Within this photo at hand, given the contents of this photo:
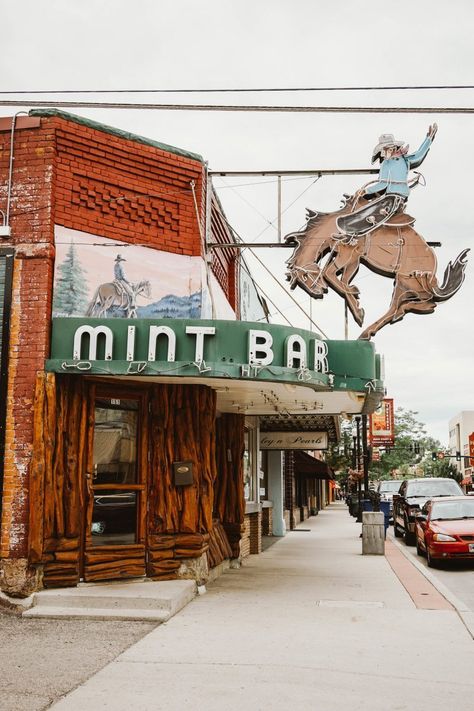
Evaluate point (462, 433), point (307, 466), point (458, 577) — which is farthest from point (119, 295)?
point (462, 433)

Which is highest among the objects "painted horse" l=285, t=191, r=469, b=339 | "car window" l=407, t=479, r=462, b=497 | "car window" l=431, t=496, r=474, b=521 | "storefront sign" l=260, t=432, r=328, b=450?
"painted horse" l=285, t=191, r=469, b=339

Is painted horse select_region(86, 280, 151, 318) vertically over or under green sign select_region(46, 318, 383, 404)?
over

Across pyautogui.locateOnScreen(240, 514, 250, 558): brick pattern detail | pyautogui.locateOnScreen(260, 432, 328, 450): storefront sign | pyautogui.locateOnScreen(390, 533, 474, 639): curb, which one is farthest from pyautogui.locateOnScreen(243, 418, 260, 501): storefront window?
pyautogui.locateOnScreen(390, 533, 474, 639): curb

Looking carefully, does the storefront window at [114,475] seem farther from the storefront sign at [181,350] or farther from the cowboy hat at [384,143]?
the cowboy hat at [384,143]

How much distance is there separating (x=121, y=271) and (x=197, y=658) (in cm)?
562

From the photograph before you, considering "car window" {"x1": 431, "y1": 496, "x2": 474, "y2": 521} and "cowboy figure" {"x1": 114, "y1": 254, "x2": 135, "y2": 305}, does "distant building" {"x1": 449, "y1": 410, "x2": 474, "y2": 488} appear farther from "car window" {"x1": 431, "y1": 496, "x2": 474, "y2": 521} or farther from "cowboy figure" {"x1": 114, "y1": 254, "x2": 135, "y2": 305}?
"cowboy figure" {"x1": 114, "y1": 254, "x2": 135, "y2": 305}

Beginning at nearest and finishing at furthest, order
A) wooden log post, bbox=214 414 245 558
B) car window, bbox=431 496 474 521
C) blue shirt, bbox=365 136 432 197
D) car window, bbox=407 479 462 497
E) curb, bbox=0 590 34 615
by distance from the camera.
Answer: curb, bbox=0 590 34 615 < blue shirt, bbox=365 136 432 197 < wooden log post, bbox=214 414 245 558 < car window, bbox=431 496 474 521 < car window, bbox=407 479 462 497

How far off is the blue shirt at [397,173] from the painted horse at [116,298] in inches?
161

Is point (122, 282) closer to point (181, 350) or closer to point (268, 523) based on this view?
point (181, 350)

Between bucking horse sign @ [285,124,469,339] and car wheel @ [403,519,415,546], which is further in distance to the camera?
car wheel @ [403,519,415,546]

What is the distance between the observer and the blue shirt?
12.3 m

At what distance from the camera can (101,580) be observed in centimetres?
994

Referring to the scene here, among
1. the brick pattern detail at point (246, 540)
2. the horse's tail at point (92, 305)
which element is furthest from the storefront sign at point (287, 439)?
the horse's tail at point (92, 305)

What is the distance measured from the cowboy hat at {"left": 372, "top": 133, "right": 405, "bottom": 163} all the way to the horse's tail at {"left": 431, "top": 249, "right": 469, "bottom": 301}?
7.01 feet
